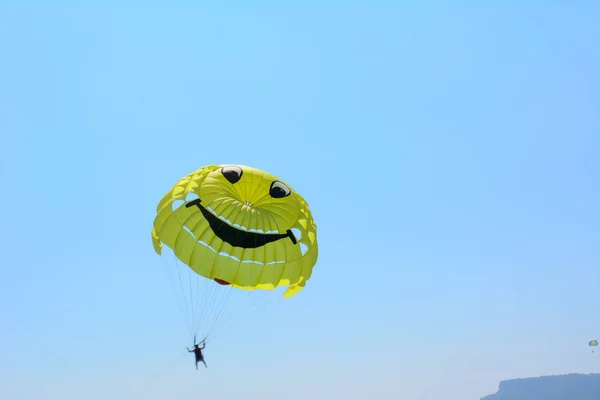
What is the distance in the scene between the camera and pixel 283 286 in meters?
24.1

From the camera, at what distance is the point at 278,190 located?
2369 cm

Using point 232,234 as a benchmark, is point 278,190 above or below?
above

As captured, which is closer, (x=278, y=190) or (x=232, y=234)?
(x=232, y=234)

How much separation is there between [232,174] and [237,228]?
2462mm

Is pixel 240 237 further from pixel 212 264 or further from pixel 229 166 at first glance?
pixel 229 166

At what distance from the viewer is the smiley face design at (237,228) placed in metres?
22.6

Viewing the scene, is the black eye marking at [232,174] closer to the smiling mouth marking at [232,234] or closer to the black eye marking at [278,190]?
the black eye marking at [278,190]

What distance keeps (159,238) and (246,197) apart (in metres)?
4.09

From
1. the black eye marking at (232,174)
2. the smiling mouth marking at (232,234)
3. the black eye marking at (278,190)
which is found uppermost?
the black eye marking at (232,174)

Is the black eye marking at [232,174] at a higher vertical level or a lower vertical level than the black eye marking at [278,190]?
higher

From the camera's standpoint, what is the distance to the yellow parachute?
22578 millimetres

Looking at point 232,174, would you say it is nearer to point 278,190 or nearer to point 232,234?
point 278,190

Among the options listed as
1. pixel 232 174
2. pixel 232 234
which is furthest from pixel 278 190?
pixel 232 234

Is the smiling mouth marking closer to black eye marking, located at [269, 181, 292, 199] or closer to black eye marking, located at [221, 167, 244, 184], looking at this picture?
black eye marking, located at [221, 167, 244, 184]
